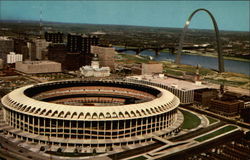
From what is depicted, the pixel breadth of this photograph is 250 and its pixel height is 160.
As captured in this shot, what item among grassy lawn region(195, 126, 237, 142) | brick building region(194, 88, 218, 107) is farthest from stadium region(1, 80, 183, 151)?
brick building region(194, 88, 218, 107)

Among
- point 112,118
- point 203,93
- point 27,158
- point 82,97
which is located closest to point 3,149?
point 27,158

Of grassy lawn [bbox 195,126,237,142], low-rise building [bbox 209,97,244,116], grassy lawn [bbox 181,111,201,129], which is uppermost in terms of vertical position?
low-rise building [bbox 209,97,244,116]

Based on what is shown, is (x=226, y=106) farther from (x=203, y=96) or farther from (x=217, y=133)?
(x=217, y=133)

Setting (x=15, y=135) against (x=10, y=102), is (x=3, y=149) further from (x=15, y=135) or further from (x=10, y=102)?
(x=10, y=102)

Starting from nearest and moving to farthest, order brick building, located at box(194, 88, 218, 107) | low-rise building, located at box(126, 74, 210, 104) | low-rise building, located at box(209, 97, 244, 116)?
low-rise building, located at box(209, 97, 244, 116), brick building, located at box(194, 88, 218, 107), low-rise building, located at box(126, 74, 210, 104)

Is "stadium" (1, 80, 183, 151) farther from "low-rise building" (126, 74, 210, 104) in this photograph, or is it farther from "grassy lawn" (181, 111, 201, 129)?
"low-rise building" (126, 74, 210, 104)

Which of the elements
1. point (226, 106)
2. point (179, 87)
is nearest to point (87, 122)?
point (226, 106)

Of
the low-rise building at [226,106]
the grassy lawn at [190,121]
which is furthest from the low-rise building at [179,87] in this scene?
the grassy lawn at [190,121]

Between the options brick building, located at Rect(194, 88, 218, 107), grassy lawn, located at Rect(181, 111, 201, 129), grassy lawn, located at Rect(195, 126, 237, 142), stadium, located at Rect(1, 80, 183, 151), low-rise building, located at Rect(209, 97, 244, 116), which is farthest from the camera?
brick building, located at Rect(194, 88, 218, 107)
